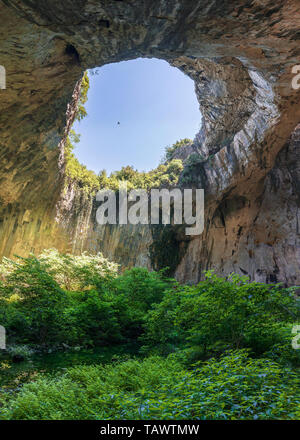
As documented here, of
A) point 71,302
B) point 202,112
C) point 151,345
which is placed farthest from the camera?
point 202,112

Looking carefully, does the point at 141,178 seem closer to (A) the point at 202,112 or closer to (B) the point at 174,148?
(A) the point at 202,112

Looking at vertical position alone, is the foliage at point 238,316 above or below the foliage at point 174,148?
below

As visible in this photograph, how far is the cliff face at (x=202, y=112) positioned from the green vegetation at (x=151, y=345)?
3.71 meters

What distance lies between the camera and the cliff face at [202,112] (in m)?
5.80

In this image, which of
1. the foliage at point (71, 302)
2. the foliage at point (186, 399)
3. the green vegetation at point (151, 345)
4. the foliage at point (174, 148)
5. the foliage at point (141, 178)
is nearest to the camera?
the foliage at point (186, 399)

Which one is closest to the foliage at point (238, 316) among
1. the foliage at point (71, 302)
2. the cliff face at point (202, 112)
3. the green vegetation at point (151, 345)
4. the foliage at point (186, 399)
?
the green vegetation at point (151, 345)

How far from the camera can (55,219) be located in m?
14.6

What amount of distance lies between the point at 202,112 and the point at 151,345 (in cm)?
1363

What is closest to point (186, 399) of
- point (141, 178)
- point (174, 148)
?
point (141, 178)

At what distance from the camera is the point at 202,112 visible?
1644 centimetres

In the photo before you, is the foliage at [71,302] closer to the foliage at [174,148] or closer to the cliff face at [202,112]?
the cliff face at [202,112]

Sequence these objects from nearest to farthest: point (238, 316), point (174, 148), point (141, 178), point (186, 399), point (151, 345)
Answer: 1. point (186, 399)
2. point (238, 316)
3. point (151, 345)
4. point (141, 178)
5. point (174, 148)

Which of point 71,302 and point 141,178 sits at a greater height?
point 141,178

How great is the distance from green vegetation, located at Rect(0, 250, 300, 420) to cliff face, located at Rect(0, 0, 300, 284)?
146 inches
